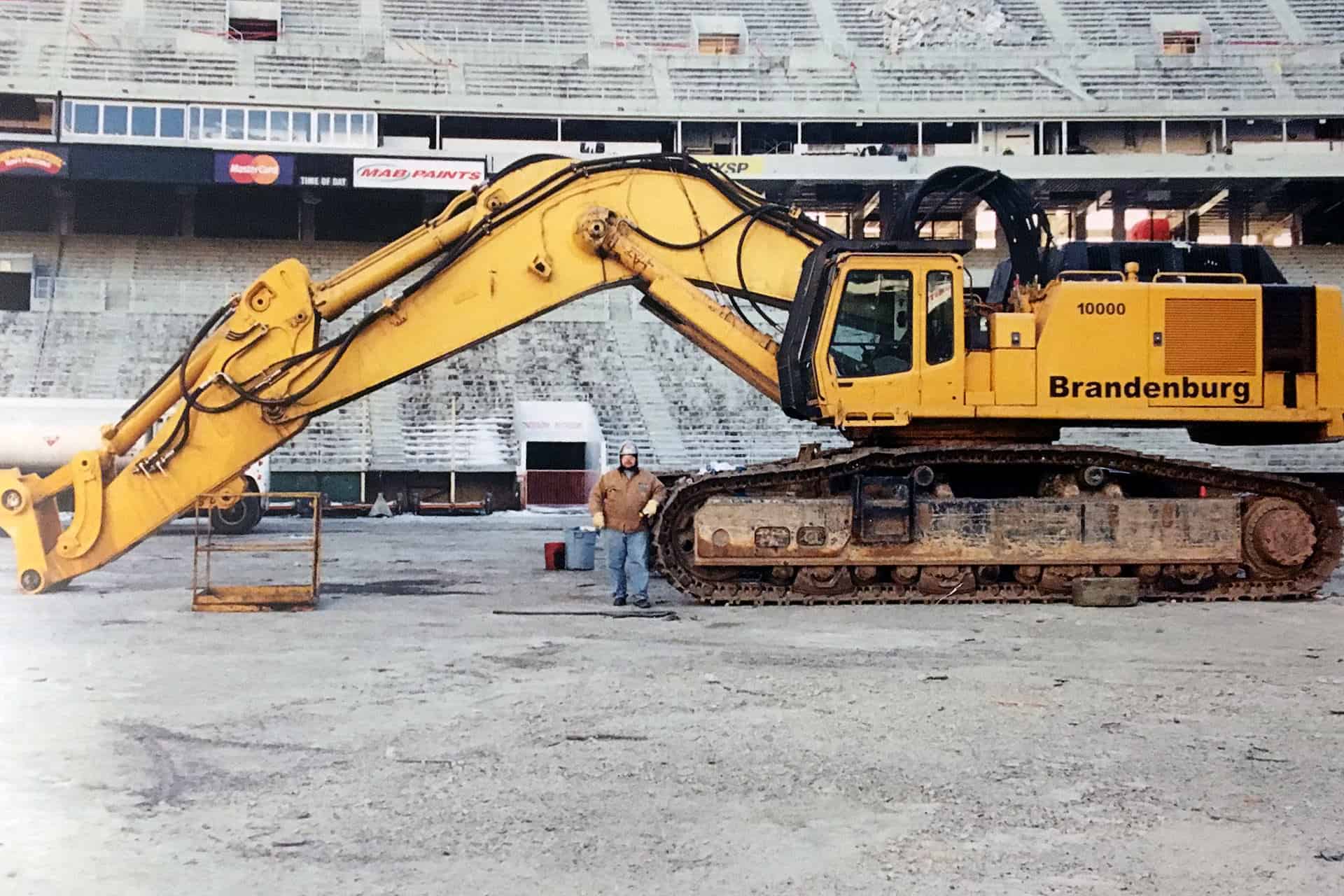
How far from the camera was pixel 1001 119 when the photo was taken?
38.8m

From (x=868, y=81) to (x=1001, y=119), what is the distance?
4.85 meters

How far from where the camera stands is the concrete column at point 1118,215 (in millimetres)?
41219

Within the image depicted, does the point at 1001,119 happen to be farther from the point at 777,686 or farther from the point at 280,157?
the point at 777,686

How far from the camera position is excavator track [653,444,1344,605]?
988cm

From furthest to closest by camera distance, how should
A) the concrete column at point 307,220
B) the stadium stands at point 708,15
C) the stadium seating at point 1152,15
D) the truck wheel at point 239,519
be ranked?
the stadium stands at point 708,15, the stadium seating at point 1152,15, the concrete column at point 307,220, the truck wheel at point 239,519

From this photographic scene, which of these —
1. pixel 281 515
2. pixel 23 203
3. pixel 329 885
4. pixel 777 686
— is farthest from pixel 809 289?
pixel 23 203

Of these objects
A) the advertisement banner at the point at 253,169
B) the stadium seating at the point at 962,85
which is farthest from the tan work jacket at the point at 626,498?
the stadium seating at the point at 962,85

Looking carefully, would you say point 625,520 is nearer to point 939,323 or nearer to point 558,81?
point 939,323

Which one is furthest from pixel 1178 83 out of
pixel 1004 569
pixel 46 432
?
pixel 46 432

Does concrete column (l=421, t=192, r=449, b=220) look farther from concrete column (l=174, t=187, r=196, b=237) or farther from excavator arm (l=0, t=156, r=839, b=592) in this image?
excavator arm (l=0, t=156, r=839, b=592)

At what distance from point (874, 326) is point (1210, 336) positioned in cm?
301

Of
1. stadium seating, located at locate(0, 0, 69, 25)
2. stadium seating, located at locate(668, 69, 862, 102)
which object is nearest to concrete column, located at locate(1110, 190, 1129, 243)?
stadium seating, located at locate(668, 69, 862, 102)

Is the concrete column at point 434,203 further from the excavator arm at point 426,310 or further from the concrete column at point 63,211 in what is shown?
the excavator arm at point 426,310

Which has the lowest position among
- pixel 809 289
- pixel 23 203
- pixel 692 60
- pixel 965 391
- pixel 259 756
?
pixel 259 756
